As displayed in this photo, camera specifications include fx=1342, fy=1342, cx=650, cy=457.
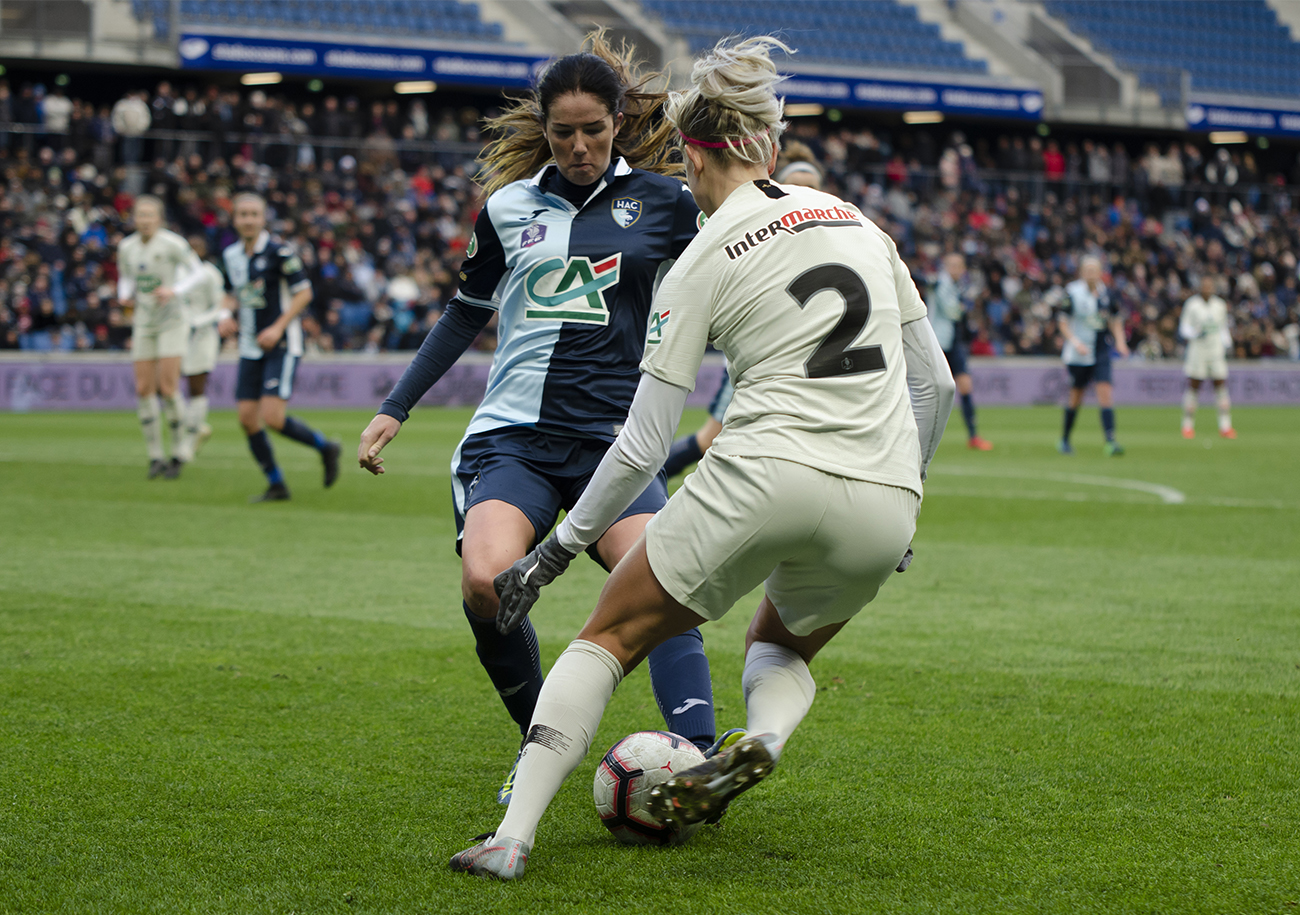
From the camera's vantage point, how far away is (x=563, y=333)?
3922mm

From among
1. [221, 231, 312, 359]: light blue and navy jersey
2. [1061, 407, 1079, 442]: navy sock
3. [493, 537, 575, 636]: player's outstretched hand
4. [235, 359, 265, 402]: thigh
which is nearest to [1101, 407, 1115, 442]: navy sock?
[1061, 407, 1079, 442]: navy sock

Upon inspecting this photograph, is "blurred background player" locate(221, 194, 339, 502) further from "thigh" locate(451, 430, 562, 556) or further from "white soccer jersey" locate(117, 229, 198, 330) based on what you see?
"thigh" locate(451, 430, 562, 556)

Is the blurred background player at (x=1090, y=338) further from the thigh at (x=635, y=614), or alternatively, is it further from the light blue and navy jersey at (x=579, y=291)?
the thigh at (x=635, y=614)

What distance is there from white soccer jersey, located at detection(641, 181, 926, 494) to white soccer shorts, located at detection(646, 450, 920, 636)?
0.04 m

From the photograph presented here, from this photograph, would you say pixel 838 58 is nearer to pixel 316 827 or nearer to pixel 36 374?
pixel 36 374

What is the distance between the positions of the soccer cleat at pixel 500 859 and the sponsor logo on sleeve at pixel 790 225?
141cm

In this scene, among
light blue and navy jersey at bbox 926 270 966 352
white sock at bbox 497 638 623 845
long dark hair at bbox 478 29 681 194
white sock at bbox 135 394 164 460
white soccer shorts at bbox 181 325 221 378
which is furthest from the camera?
light blue and navy jersey at bbox 926 270 966 352

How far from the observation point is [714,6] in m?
36.1

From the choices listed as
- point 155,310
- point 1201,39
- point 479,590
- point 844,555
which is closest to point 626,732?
point 479,590

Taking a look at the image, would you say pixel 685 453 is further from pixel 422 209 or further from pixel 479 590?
pixel 422 209

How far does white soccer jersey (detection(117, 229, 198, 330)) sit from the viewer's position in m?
13.0

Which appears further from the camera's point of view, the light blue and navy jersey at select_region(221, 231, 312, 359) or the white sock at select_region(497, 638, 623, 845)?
the light blue and navy jersey at select_region(221, 231, 312, 359)

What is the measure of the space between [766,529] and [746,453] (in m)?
0.17

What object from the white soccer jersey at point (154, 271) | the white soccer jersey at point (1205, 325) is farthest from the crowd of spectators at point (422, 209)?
the white soccer jersey at point (154, 271)
